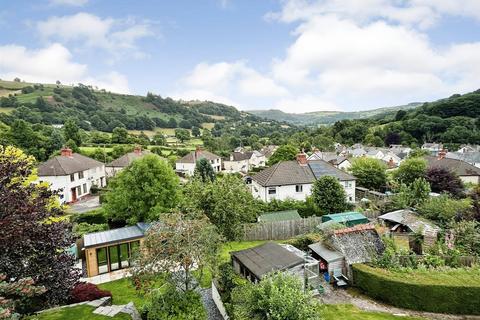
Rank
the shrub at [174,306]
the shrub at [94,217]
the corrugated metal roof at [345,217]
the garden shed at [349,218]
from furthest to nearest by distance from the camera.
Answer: the shrub at [94,217] → the corrugated metal roof at [345,217] → the garden shed at [349,218] → the shrub at [174,306]

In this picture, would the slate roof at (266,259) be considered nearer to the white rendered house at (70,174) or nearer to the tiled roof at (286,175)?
the tiled roof at (286,175)

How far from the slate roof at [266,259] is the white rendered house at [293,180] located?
56.6 ft

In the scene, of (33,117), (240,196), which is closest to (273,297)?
(240,196)

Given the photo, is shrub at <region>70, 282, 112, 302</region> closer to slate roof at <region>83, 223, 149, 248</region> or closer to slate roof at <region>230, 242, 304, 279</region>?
slate roof at <region>83, 223, 149, 248</region>

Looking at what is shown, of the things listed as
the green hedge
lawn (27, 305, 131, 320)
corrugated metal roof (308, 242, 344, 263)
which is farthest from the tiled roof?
lawn (27, 305, 131, 320)

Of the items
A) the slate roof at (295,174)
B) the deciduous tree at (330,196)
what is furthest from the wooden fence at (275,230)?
the slate roof at (295,174)

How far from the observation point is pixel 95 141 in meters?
84.1

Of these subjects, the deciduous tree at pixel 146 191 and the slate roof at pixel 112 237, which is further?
the deciduous tree at pixel 146 191

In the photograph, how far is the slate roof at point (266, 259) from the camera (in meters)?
16.1

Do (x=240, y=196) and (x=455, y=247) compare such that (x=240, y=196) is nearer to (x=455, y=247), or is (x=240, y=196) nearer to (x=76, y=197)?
(x=455, y=247)

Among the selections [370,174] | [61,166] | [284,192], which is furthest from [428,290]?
[61,166]

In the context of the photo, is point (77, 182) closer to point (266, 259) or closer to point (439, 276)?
point (266, 259)

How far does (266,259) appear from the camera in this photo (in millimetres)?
17141

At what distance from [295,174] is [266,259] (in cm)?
2194
